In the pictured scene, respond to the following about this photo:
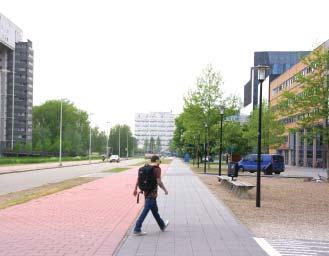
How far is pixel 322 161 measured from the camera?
7144 centimetres

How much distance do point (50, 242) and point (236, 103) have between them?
4363cm

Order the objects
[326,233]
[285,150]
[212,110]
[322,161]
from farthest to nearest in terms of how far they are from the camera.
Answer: [285,150], [322,161], [212,110], [326,233]

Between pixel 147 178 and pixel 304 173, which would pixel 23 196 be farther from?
pixel 304 173

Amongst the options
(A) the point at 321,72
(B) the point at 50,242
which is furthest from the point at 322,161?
(B) the point at 50,242

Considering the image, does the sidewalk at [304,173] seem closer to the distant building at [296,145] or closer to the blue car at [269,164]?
the blue car at [269,164]

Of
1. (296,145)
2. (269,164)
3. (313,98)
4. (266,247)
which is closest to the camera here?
(266,247)

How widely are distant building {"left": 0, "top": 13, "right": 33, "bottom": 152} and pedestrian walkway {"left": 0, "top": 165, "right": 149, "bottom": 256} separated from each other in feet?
366

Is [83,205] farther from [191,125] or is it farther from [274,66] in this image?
[274,66]

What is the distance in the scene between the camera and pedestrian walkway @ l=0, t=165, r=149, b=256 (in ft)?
28.5

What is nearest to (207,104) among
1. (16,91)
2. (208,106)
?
(208,106)

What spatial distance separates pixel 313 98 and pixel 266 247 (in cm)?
2484

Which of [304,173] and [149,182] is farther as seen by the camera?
[304,173]

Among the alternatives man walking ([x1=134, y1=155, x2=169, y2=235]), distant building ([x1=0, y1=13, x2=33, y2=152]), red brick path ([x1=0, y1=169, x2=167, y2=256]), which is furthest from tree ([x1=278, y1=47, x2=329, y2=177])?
distant building ([x1=0, y1=13, x2=33, y2=152])

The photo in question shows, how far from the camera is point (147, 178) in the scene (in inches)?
404
